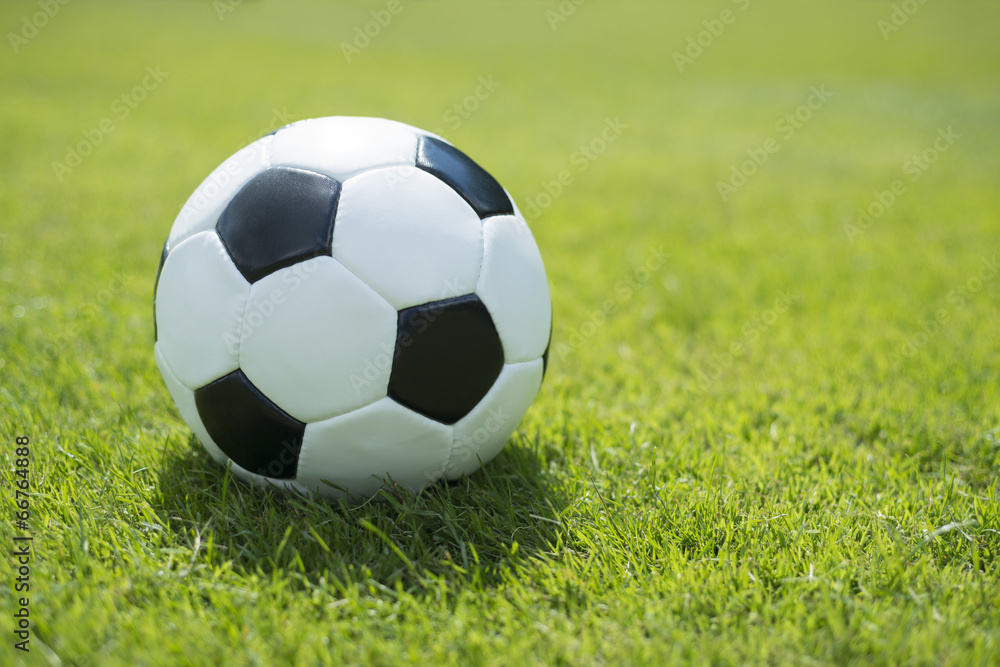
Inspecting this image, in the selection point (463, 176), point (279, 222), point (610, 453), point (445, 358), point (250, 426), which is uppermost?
point (463, 176)

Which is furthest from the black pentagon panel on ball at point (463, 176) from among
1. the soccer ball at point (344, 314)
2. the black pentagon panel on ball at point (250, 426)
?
the black pentagon panel on ball at point (250, 426)

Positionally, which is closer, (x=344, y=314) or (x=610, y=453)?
(x=344, y=314)

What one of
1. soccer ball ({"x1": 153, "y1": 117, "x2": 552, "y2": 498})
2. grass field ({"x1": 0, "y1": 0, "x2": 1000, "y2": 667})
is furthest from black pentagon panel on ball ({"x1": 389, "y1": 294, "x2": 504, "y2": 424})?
grass field ({"x1": 0, "y1": 0, "x2": 1000, "y2": 667})

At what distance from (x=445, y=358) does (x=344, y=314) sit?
1.16 ft

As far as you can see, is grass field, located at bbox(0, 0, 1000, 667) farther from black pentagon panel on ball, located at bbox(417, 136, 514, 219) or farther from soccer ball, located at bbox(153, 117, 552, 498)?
black pentagon panel on ball, located at bbox(417, 136, 514, 219)

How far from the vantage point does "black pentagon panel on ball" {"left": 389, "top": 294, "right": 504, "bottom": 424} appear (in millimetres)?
2324

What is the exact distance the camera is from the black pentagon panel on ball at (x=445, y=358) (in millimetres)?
2324

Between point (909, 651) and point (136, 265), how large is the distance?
513cm

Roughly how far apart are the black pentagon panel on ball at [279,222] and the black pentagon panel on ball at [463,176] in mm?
374

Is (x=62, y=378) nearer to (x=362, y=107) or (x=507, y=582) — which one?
(x=507, y=582)

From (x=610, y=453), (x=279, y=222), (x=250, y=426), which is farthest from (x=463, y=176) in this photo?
(x=610, y=453)

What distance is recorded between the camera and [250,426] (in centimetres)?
239

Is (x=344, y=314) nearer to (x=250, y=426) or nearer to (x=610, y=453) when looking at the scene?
(x=250, y=426)

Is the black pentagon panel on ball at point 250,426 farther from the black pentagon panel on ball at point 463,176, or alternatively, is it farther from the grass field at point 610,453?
the black pentagon panel on ball at point 463,176
